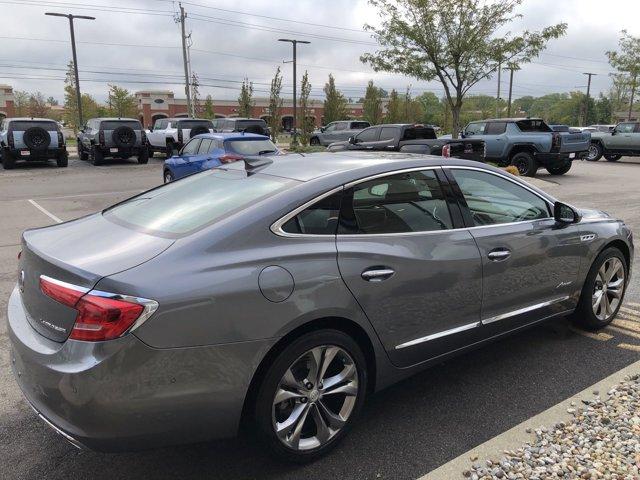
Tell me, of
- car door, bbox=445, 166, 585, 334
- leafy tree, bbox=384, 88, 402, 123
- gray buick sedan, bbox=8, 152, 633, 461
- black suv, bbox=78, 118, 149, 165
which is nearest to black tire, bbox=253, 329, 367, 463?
gray buick sedan, bbox=8, 152, 633, 461

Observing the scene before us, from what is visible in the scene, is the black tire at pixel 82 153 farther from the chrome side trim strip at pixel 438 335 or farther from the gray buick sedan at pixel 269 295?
the chrome side trim strip at pixel 438 335

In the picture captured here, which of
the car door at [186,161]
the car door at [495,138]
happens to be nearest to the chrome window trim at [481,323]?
the car door at [186,161]

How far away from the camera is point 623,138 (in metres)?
23.8

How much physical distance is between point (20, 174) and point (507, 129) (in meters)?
16.2

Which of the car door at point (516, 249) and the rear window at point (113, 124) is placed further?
the rear window at point (113, 124)

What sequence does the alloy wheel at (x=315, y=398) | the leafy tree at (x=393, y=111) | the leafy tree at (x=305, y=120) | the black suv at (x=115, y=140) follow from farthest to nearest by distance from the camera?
the leafy tree at (x=393, y=111)
the leafy tree at (x=305, y=120)
the black suv at (x=115, y=140)
the alloy wheel at (x=315, y=398)

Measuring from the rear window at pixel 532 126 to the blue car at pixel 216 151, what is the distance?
9757 mm

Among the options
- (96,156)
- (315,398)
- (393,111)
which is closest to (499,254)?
(315,398)

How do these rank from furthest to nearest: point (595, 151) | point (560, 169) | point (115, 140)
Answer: point (595, 151)
point (115, 140)
point (560, 169)

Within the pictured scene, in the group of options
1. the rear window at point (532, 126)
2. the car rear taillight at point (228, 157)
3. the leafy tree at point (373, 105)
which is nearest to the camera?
the car rear taillight at point (228, 157)

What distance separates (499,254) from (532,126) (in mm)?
15924

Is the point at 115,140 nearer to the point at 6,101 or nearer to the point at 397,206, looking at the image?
the point at 397,206

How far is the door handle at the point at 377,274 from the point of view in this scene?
2.72 metres

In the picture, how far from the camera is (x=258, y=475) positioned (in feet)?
8.57
